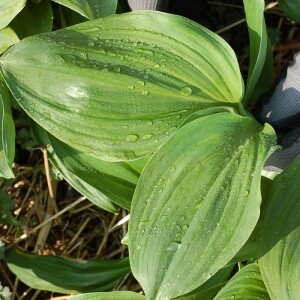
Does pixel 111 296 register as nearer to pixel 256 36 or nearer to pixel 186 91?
pixel 186 91

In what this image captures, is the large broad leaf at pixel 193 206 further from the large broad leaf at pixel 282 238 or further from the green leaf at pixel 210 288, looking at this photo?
the green leaf at pixel 210 288

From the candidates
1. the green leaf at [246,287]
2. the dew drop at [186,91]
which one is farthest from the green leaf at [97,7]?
the green leaf at [246,287]

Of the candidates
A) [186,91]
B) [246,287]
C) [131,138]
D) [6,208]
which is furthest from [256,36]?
[6,208]

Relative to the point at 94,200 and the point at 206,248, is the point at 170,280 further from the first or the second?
the point at 94,200

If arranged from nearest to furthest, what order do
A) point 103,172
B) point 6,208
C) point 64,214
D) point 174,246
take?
point 174,246 → point 103,172 → point 6,208 → point 64,214

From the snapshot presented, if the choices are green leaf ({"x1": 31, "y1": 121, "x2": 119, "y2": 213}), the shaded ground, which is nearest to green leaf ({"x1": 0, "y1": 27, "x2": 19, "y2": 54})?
green leaf ({"x1": 31, "y1": 121, "x2": 119, "y2": 213})

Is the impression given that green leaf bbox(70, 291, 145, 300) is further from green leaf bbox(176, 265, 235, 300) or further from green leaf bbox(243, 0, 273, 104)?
green leaf bbox(243, 0, 273, 104)
